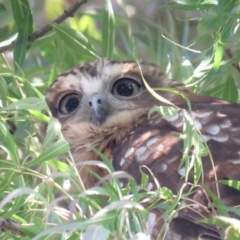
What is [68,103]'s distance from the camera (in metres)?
3.40

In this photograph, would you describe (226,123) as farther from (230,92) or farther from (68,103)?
(68,103)

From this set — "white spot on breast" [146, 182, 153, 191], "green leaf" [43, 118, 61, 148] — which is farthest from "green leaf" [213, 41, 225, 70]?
"green leaf" [43, 118, 61, 148]

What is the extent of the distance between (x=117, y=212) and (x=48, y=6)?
2.17m

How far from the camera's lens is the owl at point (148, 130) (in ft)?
8.16

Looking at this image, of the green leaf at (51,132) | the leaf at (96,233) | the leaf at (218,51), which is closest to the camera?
the leaf at (96,233)

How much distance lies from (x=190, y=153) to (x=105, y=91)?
0.86m

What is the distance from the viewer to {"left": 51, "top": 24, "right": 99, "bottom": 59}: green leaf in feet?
9.61

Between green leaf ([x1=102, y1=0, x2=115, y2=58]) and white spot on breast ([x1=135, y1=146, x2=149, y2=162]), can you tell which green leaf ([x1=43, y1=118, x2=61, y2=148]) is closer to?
white spot on breast ([x1=135, y1=146, x2=149, y2=162])

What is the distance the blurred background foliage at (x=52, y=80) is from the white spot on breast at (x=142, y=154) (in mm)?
250

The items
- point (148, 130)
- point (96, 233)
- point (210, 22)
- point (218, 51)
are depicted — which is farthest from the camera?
point (148, 130)

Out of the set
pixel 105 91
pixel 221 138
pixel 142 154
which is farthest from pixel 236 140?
pixel 105 91

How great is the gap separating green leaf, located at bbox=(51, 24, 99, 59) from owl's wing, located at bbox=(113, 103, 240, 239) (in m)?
0.35

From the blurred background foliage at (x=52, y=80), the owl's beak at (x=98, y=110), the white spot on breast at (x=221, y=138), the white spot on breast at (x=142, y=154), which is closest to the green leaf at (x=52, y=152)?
the blurred background foliage at (x=52, y=80)

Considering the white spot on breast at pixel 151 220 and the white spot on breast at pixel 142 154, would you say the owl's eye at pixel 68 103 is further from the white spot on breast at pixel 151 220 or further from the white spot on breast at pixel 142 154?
the white spot on breast at pixel 151 220
